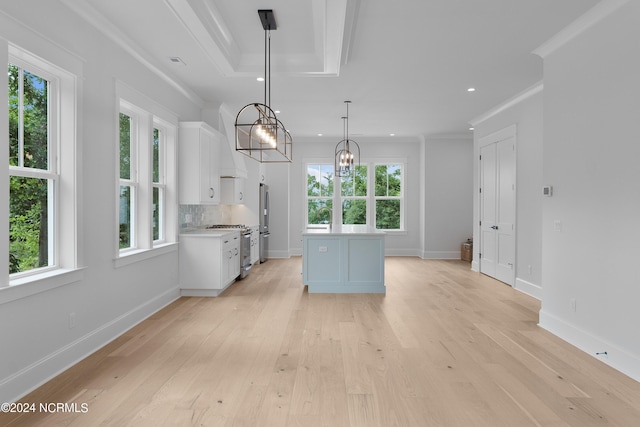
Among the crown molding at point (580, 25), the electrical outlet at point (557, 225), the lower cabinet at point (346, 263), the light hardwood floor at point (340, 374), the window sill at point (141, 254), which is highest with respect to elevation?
the crown molding at point (580, 25)

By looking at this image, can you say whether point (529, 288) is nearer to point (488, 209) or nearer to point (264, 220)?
point (488, 209)

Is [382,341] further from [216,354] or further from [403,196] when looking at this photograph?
[403,196]

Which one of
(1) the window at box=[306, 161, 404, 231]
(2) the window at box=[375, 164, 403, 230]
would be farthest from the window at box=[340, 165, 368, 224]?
A: (2) the window at box=[375, 164, 403, 230]

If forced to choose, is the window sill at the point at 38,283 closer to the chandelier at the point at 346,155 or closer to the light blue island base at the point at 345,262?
the light blue island base at the point at 345,262

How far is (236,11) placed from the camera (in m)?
3.32

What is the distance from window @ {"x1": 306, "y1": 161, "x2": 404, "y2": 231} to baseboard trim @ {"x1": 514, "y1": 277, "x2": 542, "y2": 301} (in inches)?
150

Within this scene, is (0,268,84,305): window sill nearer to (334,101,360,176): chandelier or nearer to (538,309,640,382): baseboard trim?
(334,101,360,176): chandelier

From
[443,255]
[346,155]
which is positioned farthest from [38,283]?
[443,255]

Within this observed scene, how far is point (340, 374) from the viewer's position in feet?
8.63

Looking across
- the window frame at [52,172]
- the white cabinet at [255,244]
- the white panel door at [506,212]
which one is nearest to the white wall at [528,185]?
the white panel door at [506,212]

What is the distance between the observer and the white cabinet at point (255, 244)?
7.09 meters

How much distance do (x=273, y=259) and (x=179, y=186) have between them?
394cm

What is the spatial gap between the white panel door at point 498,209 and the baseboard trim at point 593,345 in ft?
6.73

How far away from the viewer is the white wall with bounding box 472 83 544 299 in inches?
193
